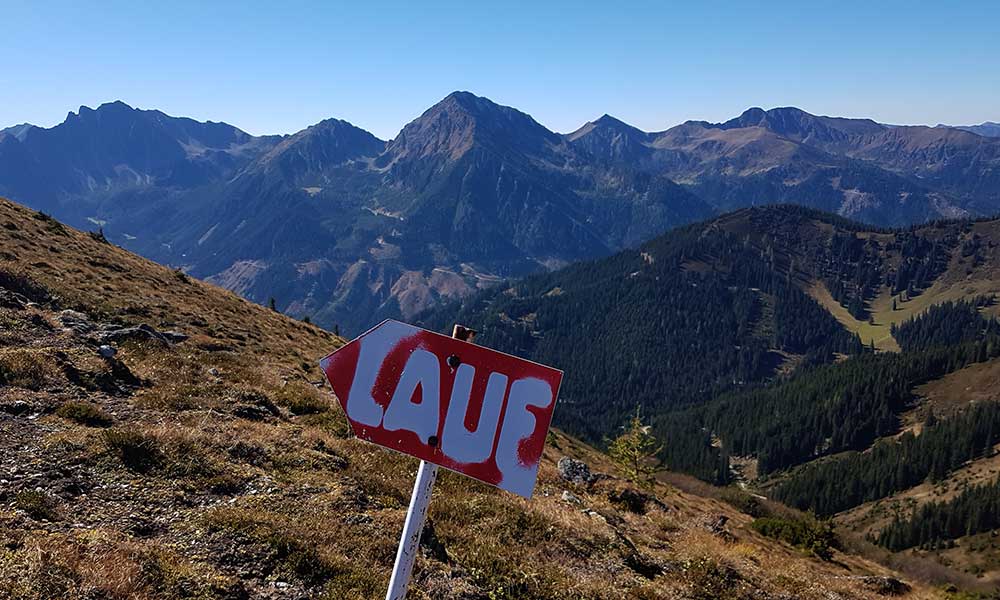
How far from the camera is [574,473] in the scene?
2278 cm

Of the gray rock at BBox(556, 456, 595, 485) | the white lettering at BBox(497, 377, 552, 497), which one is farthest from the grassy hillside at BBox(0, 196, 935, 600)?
the white lettering at BBox(497, 377, 552, 497)

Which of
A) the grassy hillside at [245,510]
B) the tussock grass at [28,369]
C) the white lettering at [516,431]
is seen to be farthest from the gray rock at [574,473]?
the tussock grass at [28,369]

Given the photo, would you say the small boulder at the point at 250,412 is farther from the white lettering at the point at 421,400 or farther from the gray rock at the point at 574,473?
the white lettering at the point at 421,400

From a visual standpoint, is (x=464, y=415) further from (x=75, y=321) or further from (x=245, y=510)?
(x=75, y=321)

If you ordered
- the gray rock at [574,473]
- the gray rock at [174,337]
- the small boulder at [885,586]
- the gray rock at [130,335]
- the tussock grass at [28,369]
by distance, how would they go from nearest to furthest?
the tussock grass at [28,369]
the small boulder at [885,586]
the gray rock at [130,335]
the gray rock at [574,473]
the gray rock at [174,337]

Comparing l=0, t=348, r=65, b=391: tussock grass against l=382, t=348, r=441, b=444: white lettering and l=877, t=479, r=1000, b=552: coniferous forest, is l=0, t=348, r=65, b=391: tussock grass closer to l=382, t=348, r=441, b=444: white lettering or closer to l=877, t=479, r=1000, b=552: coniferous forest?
l=382, t=348, r=441, b=444: white lettering

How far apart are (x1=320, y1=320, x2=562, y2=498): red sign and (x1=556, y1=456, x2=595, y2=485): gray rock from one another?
18.2 m

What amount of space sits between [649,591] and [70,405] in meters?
15.8

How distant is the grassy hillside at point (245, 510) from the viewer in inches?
325

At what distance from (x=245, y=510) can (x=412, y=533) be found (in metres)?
7.49

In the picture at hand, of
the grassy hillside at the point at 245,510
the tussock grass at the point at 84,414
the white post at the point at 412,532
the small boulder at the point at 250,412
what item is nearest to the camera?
the white post at the point at 412,532

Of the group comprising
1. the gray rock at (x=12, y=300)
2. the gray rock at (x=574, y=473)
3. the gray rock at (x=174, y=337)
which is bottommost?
the gray rock at (x=574, y=473)

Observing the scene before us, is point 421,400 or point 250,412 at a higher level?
point 421,400

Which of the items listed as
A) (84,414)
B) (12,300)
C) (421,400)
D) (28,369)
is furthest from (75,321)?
(421,400)
